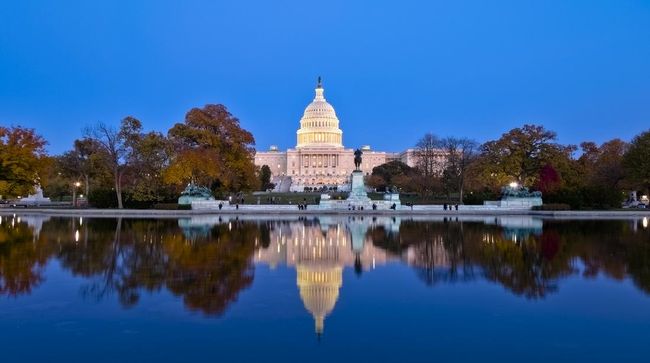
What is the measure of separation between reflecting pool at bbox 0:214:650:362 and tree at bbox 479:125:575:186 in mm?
38449

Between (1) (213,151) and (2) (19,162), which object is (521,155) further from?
(2) (19,162)

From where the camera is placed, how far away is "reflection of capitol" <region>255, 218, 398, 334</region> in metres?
11.5

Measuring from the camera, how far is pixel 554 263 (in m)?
16.0

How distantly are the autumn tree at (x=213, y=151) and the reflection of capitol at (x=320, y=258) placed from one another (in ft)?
78.1

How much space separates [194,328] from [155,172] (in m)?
44.2

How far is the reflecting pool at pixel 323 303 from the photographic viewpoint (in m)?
8.14

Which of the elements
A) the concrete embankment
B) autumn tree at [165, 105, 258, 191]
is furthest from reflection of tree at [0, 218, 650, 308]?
autumn tree at [165, 105, 258, 191]

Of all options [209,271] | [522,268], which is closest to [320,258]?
[209,271]

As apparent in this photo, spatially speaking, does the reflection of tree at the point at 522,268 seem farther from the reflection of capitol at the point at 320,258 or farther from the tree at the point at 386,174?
the tree at the point at 386,174

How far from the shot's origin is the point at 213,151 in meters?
50.5

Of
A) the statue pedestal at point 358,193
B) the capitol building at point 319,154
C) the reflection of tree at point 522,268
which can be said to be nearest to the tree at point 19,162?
the statue pedestal at point 358,193

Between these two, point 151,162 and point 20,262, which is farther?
point 151,162

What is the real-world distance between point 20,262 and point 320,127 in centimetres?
14161

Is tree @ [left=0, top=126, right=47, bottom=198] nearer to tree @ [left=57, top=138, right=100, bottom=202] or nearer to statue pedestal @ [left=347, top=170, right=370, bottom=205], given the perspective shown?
tree @ [left=57, top=138, right=100, bottom=202]
